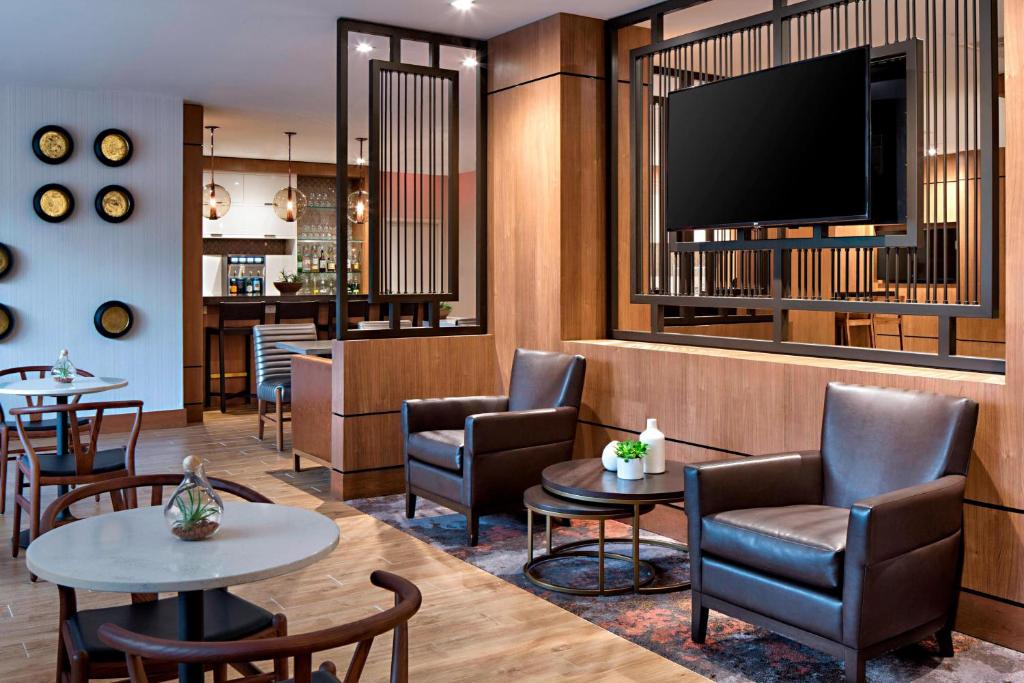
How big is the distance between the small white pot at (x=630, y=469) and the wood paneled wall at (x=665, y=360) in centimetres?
61

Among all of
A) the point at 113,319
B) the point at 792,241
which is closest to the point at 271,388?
the point at 113,319

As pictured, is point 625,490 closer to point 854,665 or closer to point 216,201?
point 854,665

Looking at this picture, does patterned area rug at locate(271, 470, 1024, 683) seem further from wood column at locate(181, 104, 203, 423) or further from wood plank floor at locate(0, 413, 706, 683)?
wood column at locate(181, 104, 203, 423)

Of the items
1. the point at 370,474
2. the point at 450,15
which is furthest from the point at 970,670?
the point at 450,15

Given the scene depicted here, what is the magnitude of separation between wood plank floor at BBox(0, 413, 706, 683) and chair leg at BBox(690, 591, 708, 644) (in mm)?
202

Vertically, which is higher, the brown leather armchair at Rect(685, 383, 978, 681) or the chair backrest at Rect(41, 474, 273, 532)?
the chair backrest at Rect(41, 474, 273, 532)

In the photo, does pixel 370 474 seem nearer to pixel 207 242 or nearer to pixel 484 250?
pixel 484 250

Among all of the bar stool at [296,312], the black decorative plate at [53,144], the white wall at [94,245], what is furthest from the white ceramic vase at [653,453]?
the bar stool at [296,312]

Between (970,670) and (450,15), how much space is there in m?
4.31

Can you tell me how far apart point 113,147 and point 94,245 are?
32.9 inches

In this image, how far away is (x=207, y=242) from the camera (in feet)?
41.7

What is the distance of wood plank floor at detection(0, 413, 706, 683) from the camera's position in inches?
132

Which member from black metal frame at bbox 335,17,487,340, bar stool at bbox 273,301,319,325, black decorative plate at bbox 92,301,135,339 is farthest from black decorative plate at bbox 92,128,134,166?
black metal frame at bbox 335,17,487,340

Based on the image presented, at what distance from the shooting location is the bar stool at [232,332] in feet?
31.3
